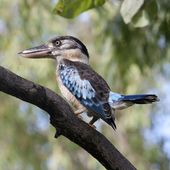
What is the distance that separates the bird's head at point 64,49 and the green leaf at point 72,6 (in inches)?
5.4

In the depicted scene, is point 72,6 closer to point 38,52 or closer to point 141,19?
point 38,52

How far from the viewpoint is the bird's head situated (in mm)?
3818

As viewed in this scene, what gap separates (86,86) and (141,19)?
701 millimetres

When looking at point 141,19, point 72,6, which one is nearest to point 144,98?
point 72,6

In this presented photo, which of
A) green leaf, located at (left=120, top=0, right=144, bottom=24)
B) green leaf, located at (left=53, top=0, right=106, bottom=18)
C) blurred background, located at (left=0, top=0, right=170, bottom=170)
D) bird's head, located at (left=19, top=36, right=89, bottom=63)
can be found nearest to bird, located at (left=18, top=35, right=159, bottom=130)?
bird's head, located at (left=19, top=36, right=89, bottom=63)

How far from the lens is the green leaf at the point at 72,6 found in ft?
12.1

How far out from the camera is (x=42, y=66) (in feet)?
30.0

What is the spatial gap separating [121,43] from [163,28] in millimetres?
502

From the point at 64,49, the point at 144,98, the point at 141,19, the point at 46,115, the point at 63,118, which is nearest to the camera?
the point at 63,118

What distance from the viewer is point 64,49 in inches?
154

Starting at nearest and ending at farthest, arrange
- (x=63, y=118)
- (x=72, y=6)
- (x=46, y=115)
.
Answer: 1. (x=63, y=118)
2. (x=72, y=6)
3. (x=46, y=115)

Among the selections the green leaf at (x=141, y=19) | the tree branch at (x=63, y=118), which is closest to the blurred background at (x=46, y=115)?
the green leaf at (x=141, y=19)

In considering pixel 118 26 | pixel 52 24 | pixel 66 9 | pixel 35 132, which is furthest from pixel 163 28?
pixel 35 132

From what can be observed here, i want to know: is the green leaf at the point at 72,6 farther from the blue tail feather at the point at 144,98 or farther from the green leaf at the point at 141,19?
the blue tail feather at the point at 144,98
